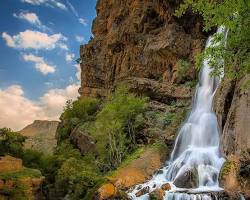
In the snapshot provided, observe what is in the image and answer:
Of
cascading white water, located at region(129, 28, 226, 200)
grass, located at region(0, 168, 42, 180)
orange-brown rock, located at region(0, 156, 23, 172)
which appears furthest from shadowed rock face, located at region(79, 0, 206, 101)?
grass, located at region(0, 168, 42, 180)

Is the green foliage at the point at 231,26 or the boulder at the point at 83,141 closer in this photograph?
the green foliage at the point at 231,26

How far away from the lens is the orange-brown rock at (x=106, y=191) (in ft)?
85.4

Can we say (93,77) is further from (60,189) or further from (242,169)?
(242,169)

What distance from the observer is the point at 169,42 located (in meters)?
48.2

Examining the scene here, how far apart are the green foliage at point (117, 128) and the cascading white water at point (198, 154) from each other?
588cm

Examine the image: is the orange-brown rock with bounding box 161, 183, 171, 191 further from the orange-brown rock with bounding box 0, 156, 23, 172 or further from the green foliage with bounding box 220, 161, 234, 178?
the orange-brown rock with bounding box 0, 156, 23, 172

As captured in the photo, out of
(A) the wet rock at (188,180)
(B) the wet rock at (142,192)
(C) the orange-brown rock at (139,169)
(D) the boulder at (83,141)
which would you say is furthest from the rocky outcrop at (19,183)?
(D) the boulder at (83,141)

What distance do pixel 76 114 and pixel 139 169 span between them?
25.9 meters

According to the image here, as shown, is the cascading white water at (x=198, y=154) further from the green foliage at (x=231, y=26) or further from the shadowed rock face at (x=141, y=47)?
the green foliage at (x=231, y=26)

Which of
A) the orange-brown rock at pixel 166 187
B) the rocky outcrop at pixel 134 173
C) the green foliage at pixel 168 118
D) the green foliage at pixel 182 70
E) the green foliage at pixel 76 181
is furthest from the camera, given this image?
the green foliage at pixel 182 70

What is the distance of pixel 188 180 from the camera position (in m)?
26.1

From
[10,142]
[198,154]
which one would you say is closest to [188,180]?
[198,154]

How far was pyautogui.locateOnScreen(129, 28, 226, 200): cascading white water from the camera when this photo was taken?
25.1m

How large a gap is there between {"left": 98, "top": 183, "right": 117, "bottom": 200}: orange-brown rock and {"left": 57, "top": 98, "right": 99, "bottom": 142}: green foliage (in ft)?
87.9
